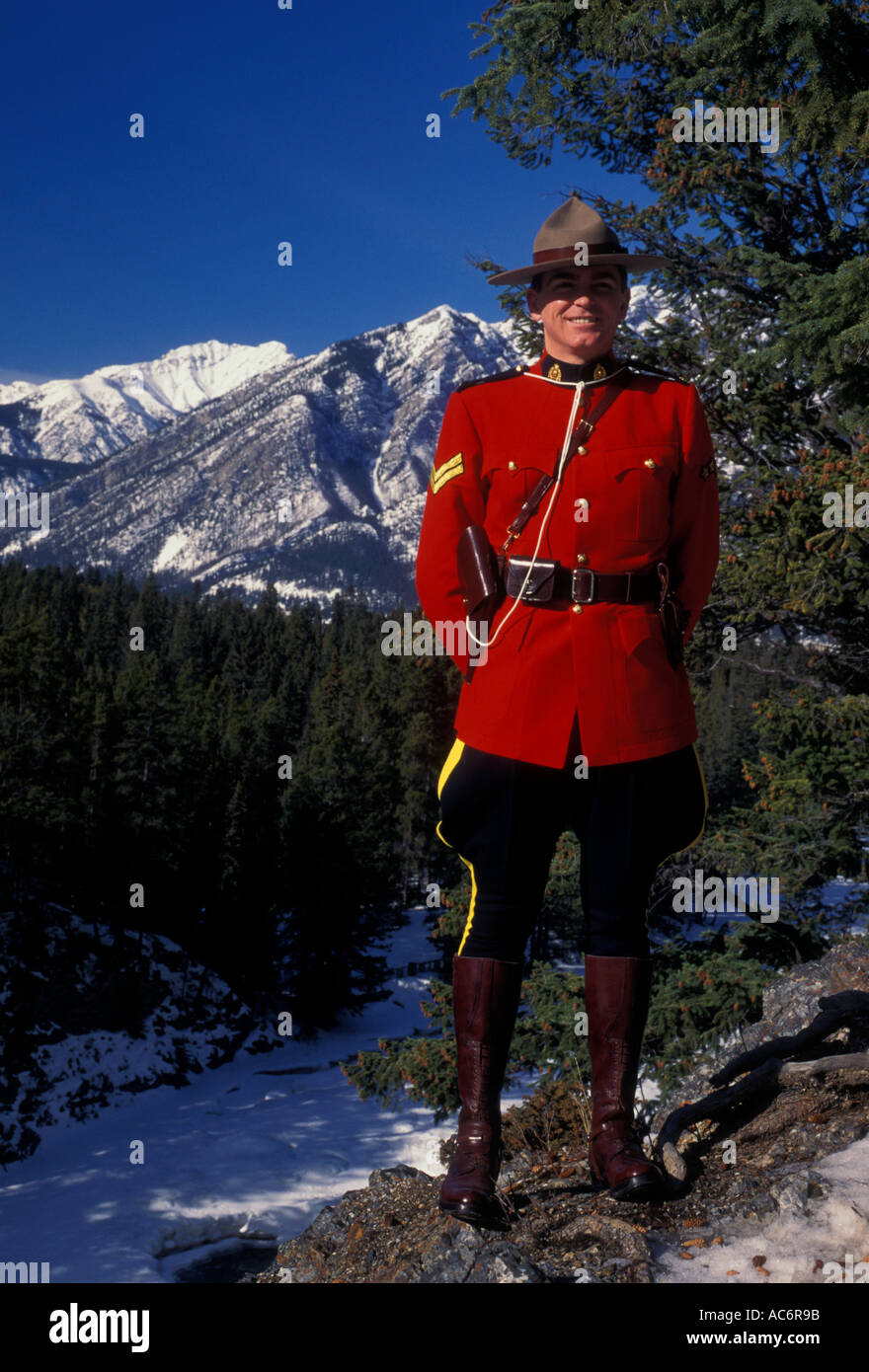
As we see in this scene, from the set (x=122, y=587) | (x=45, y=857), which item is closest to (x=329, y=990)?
(x=45, y=857)

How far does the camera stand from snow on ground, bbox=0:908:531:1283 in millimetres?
24812

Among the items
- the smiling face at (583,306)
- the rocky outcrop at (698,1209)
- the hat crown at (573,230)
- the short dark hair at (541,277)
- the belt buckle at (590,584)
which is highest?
the hat crown at (573,230)

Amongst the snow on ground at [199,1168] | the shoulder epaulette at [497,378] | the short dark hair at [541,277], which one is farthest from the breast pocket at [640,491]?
the snow on ground at [199,1168]

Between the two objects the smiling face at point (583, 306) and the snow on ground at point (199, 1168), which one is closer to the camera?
the smiling face at point (583, 306)

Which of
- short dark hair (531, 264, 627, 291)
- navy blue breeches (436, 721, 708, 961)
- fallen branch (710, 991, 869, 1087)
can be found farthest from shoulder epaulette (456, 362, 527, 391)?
fallen branch (710, 991, 869, 1087)

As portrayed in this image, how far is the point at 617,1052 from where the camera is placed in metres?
3.79

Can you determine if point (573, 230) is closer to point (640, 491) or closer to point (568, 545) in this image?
point (640, 491)

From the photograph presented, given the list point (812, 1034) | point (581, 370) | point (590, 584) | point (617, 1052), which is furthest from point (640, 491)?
point (812, 1034)

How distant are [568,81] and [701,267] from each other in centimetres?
228

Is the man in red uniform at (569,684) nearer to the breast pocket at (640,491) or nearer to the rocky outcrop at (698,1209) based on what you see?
the breast pocket at (640,491)

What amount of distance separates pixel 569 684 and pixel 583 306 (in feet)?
4.72

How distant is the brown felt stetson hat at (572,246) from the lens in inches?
145

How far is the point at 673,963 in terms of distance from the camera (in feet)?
43.3
